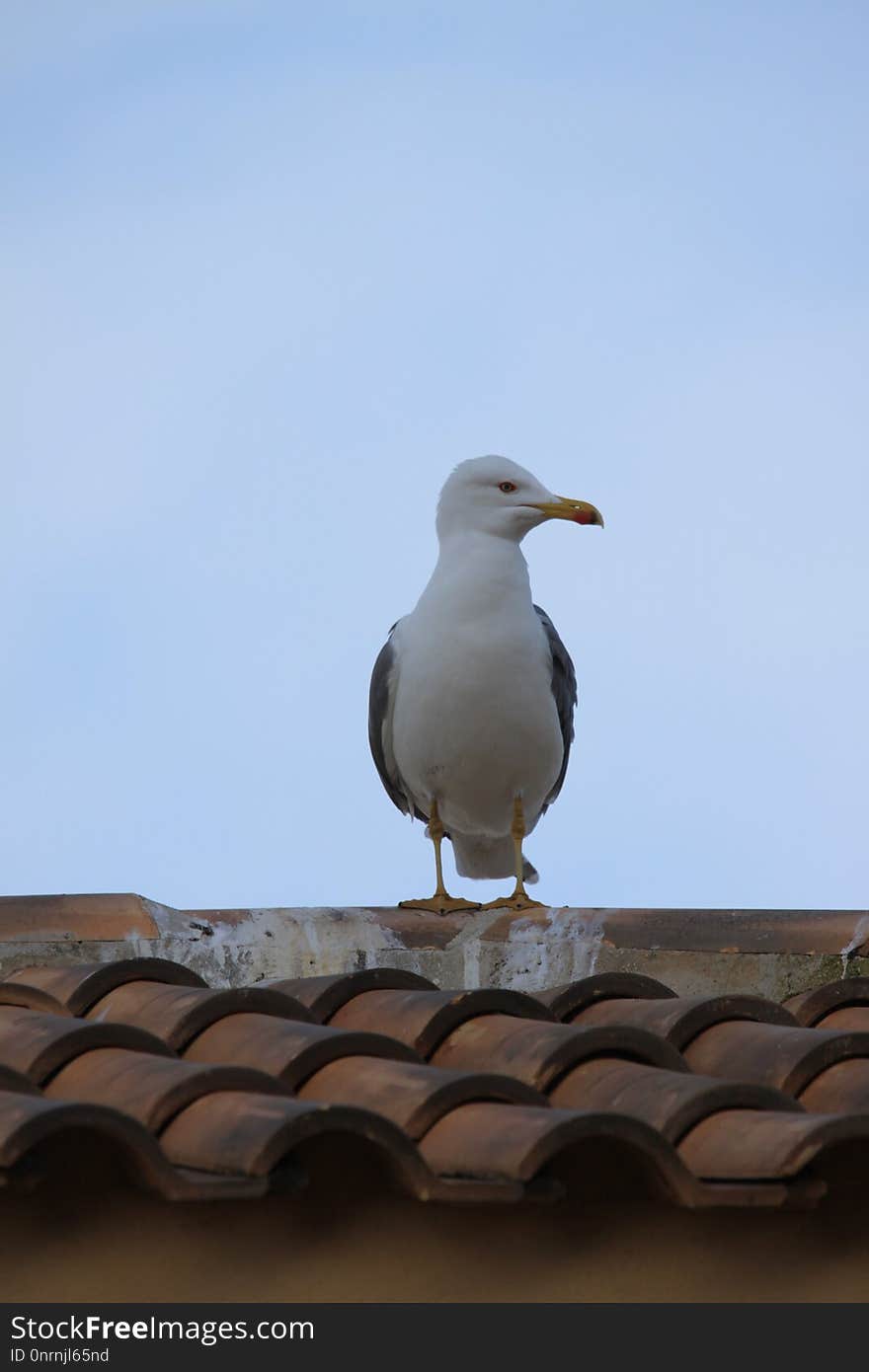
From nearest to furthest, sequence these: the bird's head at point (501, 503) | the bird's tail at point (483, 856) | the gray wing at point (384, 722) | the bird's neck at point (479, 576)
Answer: the bird's neck at point (479, 576) < the gray wing at point (384, 722) < the bird's head at point (501, 503) < the bird's tail at point (483, 856)

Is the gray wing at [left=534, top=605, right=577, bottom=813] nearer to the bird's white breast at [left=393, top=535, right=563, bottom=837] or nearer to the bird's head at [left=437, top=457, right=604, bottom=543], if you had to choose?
the bird's white breast at [left=393, top=535, right=563, bottom=837]

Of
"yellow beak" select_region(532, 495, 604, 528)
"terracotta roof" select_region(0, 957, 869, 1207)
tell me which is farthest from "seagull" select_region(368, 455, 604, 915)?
"terracotta roof" select_region(0, 957, 869, 1207)

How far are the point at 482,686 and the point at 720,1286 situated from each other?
4501mm

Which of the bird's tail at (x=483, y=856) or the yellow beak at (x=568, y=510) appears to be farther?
the bird's tail at (x=483, y=856)

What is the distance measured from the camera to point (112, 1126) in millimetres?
2691

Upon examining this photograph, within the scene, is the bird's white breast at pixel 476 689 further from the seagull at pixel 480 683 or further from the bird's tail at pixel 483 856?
the bird's tail at pixel 483 856

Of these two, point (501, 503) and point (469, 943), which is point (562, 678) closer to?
point (501, 503)

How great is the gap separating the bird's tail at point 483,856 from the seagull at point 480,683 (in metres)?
0.12

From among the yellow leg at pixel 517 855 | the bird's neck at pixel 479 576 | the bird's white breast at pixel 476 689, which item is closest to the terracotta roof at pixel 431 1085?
the yellow leg at pixel 517 855

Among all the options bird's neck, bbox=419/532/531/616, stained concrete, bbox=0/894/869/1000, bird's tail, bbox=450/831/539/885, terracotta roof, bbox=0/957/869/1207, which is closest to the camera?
terracotta roof, bbox=0/957/869/1207

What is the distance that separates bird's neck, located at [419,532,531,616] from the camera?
759 cm

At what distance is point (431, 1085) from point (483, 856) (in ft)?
18.5

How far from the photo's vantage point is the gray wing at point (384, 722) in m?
7.86
